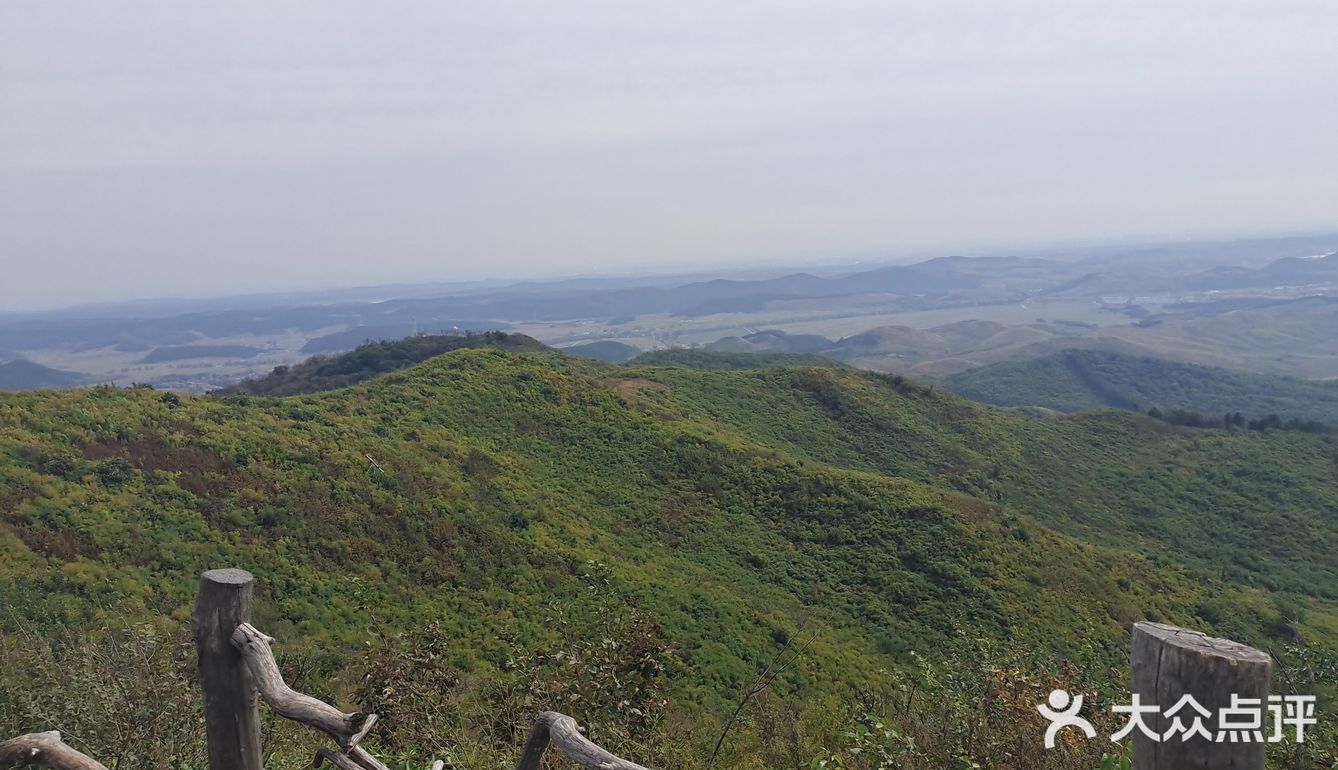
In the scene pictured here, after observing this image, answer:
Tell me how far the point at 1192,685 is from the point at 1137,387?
108m

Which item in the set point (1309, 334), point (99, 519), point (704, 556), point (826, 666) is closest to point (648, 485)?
point (704, 556)

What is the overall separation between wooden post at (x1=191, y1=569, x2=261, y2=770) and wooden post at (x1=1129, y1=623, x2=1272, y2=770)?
3.17m

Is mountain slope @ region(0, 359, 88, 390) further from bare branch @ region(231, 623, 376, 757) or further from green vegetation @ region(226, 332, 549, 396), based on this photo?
bare branch @ region(231, 623, 376, 757)

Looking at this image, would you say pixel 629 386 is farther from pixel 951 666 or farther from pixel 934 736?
pixel 934 736

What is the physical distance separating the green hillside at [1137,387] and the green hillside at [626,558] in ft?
187

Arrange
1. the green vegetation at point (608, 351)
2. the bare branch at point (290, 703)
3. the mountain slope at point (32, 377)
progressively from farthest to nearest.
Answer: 1. the green vegetation at point (608, 351)
2. the mountain slope at point (32, 377)
3. the bare branch at point (290, 703)

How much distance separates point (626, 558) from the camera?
695 inches

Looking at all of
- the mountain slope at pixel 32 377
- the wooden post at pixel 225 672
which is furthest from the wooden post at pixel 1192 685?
the mountain slope at pixel 32 377

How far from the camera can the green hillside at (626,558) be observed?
5332 millimetres

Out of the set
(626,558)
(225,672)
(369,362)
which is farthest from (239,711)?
(369,362)

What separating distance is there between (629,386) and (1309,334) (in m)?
199

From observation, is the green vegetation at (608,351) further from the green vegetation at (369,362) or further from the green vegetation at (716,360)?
the green vegetation at (369,362)

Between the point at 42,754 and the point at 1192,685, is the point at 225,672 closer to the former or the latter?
the point at 42,754

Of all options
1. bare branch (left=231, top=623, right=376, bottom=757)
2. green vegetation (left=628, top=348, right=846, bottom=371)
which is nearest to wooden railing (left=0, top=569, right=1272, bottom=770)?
bare branch (left=231, top=623, right=376, bottom=757)
